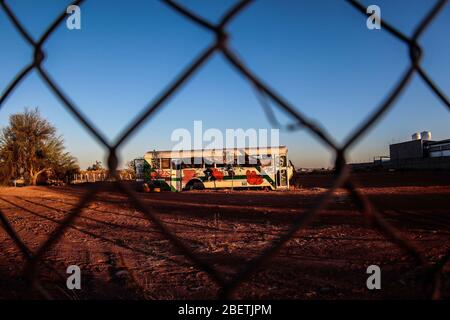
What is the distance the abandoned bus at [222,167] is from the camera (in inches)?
689

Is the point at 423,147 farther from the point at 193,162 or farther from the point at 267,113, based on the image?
the point at 267,113

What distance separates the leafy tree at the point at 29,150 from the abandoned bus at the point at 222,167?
1420cm

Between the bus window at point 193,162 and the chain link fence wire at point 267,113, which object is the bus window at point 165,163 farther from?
the chain link fence wire at point 267,113

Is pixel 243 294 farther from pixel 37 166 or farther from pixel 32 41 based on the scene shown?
pixel 37 166

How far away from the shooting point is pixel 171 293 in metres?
3.15

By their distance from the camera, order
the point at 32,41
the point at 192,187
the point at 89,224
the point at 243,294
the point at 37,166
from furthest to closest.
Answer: the point at 37,166, the point at 192,187, the point at 89,224, the point at 243,294, the point at 32,41

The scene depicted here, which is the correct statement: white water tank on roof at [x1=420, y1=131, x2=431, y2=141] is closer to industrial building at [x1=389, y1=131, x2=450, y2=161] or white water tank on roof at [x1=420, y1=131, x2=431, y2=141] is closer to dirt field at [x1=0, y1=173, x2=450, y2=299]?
industrial building at [x1=389, y1=131, x2=450, y2=161]

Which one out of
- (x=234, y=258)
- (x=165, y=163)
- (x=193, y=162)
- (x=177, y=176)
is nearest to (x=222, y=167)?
(x=193, y=162)

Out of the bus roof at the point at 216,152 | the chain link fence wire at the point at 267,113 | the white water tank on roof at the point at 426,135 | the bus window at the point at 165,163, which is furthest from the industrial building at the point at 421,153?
the chain link fence wire at the point at 267,113

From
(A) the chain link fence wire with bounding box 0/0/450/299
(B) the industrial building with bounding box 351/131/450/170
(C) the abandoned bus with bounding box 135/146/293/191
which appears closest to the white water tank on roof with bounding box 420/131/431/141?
(B) the industrial building with bounding box 351/131/450/170

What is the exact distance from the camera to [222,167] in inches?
712

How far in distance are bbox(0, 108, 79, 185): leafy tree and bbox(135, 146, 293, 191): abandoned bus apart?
46.6 feet
